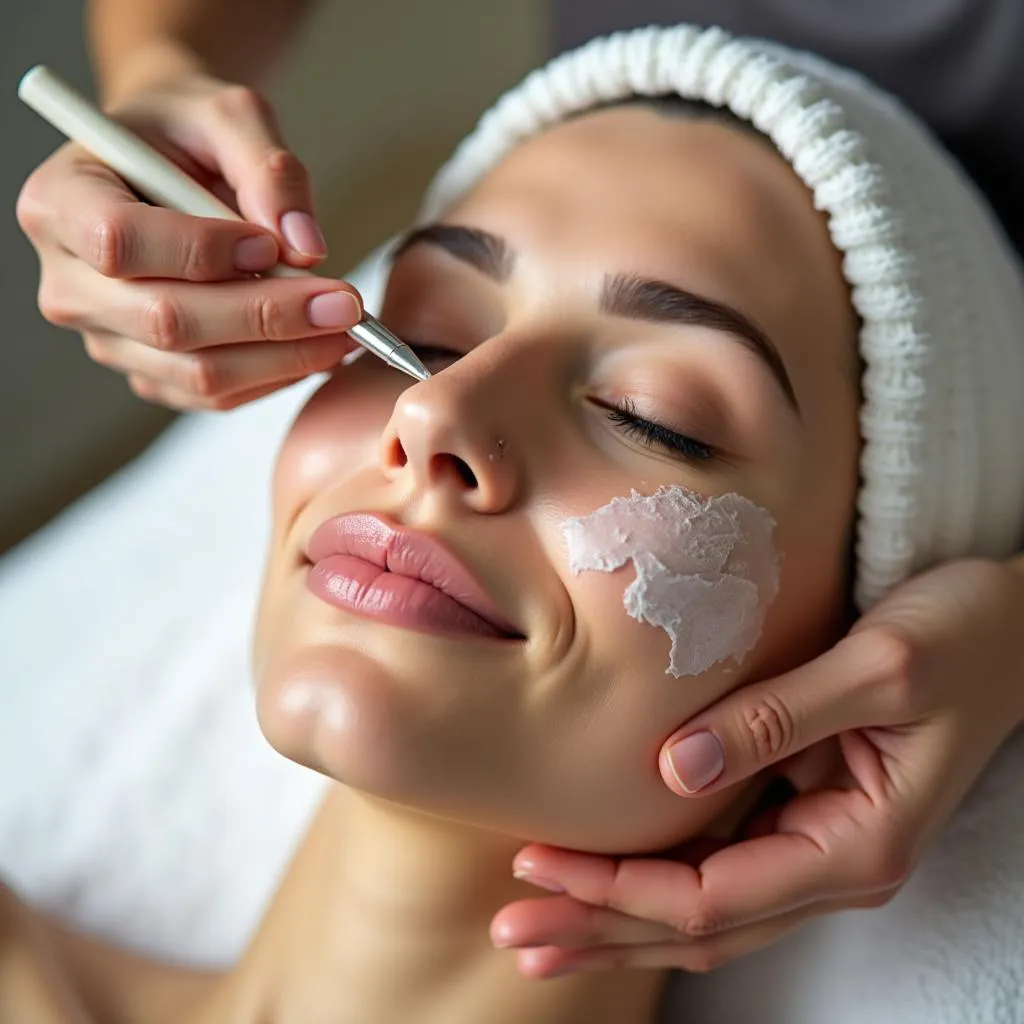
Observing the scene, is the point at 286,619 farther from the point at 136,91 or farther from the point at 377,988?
the point at 136,91

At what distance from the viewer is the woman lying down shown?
797 mm

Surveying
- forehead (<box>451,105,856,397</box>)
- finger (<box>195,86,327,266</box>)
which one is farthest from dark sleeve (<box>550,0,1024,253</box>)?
finger (<box>195,86,327,266</box>)

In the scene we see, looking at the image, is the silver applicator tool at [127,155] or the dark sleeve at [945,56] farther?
the dark sleeve at [945,56]

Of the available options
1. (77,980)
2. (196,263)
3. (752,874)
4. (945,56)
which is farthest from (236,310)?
(945,56)

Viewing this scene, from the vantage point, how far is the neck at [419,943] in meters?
0.92

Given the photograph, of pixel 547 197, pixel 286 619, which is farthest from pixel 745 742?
pixel 547 197

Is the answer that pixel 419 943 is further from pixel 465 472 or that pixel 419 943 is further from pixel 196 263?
pixel 196 263

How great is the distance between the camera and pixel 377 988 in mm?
948

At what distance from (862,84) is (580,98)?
0.28 meters

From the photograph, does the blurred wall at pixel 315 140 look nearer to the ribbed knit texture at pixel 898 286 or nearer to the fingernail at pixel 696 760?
the ribbed knit texture at pixel 898 286

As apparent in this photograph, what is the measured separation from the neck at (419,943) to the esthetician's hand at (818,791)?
0.18 feet

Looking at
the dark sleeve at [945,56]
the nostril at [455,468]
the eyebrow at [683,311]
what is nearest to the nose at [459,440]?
the nostril at [455,468]

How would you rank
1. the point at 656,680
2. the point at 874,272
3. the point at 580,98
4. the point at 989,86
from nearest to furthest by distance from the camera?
1. the point at 656,680
2. the point at 874,272
3. the point at 580,98
4. the point at 989,86

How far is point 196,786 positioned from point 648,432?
0.77 m
